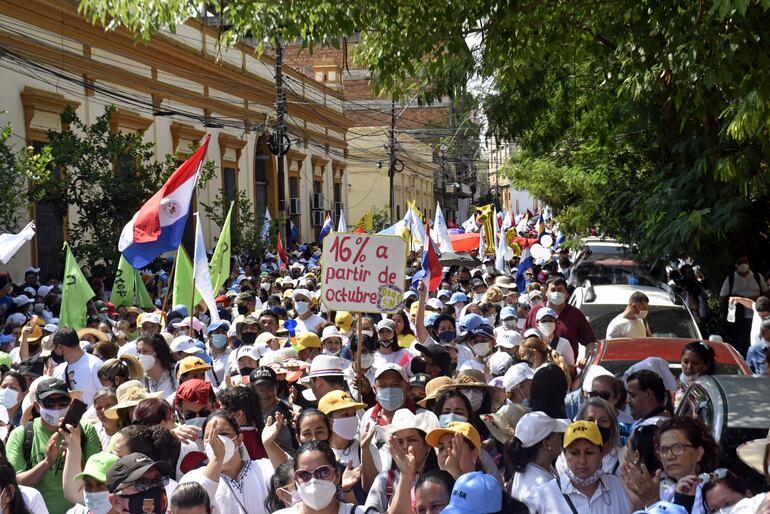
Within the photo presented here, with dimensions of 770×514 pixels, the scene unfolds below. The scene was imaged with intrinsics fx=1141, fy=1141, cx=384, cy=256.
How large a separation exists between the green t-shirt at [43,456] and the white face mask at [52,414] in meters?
0.05

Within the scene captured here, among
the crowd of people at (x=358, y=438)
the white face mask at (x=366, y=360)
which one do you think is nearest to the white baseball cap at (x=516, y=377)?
the crowd of people at (x=358, y=438)

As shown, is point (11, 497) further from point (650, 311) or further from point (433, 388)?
point (650, 311)

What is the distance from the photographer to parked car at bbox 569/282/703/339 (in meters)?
12.2

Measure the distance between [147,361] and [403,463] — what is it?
392 centimetres

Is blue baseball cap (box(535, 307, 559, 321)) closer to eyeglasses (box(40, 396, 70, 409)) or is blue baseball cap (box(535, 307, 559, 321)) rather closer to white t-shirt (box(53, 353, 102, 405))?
white t-shirt (box(53, 353, 102, 405))

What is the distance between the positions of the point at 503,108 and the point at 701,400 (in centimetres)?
872

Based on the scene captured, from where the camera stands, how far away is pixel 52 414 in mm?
6422

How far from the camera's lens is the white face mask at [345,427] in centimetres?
622

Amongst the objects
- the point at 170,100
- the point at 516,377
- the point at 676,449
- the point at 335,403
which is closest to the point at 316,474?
the point at 335,403

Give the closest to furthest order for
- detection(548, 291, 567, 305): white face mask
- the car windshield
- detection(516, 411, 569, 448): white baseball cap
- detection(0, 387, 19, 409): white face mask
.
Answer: detection(516, 411, 569, 448): white baseball cap
detection(0, 387, 19, 409): white face mask
detection(548, 291, 567, 305): white face mask
the car windshield

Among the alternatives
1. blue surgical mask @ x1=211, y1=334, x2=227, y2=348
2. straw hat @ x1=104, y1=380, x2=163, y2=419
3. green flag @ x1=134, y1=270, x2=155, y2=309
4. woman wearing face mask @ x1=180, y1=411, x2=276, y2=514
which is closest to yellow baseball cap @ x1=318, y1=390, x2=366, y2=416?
woman wearing face mask @ x1=180, y1=411, x2=276, y2=514

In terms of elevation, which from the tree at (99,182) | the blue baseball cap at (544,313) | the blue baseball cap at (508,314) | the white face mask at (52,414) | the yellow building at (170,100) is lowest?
the blue baseball cap at (508,314)

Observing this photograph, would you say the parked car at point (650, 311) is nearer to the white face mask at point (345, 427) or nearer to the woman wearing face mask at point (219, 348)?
the woman wearing face mask at point (219, 348)

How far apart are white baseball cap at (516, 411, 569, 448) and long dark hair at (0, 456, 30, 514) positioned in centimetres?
238
